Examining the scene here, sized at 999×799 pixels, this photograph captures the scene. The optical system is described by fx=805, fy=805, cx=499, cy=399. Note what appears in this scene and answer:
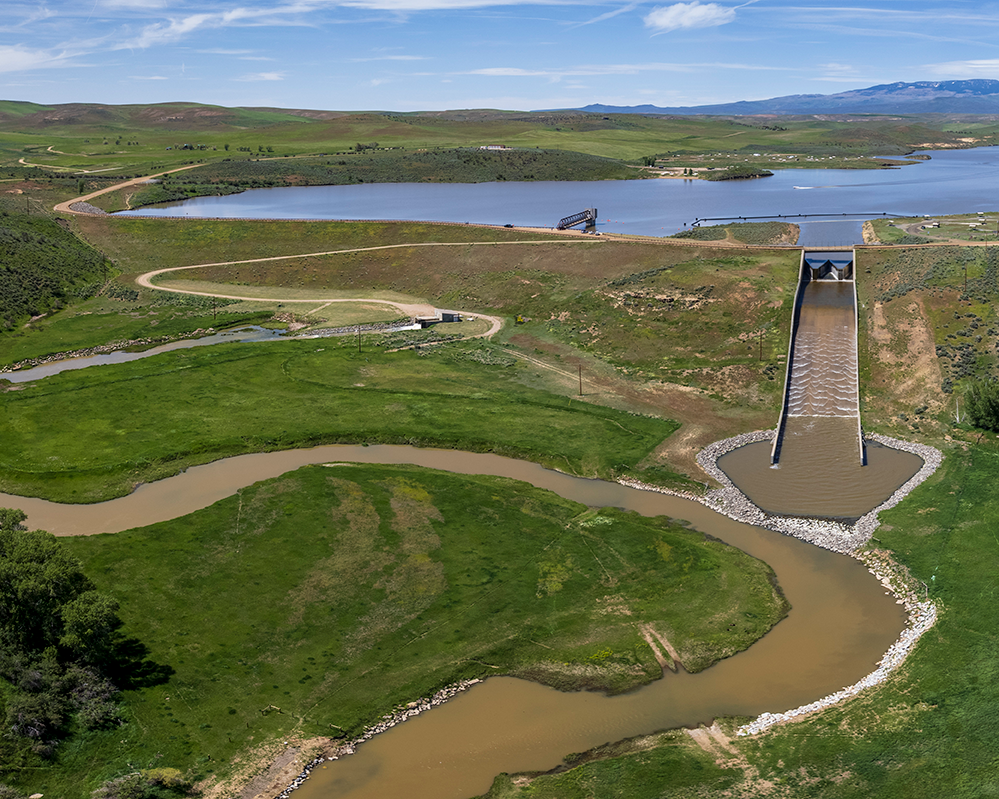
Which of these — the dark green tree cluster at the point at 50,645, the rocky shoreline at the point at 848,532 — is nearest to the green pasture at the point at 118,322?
the dark green tree cluster at the point at 50,645

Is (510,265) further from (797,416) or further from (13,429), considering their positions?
(13,429)

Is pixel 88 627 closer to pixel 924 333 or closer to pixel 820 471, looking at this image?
pixel 820 471

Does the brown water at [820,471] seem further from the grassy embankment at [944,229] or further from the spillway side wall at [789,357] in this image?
the grassy embankment at [944,229]

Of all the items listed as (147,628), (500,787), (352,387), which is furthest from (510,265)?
(500,787)

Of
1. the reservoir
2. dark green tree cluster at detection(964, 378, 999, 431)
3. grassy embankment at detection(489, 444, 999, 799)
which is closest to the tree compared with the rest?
grassy embankment at detection(489, 444, 999, 799)

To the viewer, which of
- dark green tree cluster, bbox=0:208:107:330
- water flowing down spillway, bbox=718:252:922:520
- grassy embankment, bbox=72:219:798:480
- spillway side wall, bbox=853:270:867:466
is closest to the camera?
water flowing down spillway, bbox=718:252:922:520

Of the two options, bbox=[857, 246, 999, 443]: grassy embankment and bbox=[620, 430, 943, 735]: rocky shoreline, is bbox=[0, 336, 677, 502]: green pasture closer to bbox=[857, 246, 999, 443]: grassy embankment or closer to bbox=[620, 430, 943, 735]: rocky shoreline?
bbox=[620, 430, 943, 735]: rocky shoreline

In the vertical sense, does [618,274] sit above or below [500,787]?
above
